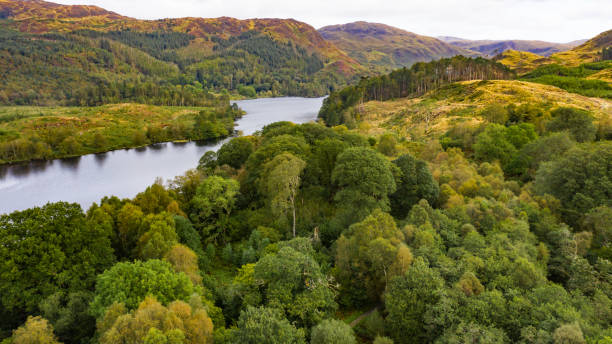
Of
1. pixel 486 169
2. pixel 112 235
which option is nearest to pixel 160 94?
pixel 112 235

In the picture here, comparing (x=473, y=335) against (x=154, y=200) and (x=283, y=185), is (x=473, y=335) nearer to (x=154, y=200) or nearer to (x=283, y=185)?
(x=283, y=185)

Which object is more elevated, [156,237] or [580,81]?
[580,81]

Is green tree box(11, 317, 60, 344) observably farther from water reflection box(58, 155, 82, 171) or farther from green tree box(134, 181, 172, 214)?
water reflection box(58, 155, 82, 171)

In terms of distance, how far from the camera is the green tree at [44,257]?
2192 cm

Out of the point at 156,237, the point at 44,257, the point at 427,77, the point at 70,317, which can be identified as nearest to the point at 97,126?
the point at 44,257

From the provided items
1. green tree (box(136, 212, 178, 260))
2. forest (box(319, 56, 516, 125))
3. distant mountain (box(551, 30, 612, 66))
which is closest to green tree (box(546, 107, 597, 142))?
green tree (box(136, 212, 178, 260))

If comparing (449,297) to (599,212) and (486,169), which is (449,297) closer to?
(599,212)

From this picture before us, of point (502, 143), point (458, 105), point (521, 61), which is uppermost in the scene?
point (521, 61)

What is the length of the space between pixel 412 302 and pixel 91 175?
7899 cm

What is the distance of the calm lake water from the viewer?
5862 cm

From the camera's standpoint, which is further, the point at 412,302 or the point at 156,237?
the point at 156,237

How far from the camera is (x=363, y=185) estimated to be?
3148 centimetres

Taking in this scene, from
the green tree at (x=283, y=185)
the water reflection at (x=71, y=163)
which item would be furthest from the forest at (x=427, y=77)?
the water reflection at (x=71, y=163)

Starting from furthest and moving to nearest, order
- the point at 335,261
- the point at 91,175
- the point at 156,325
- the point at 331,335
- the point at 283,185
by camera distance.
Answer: the point at 91,175 → the point at 283,185 → the point at 335,261 → the point at 331,335 → the point at 156,325
